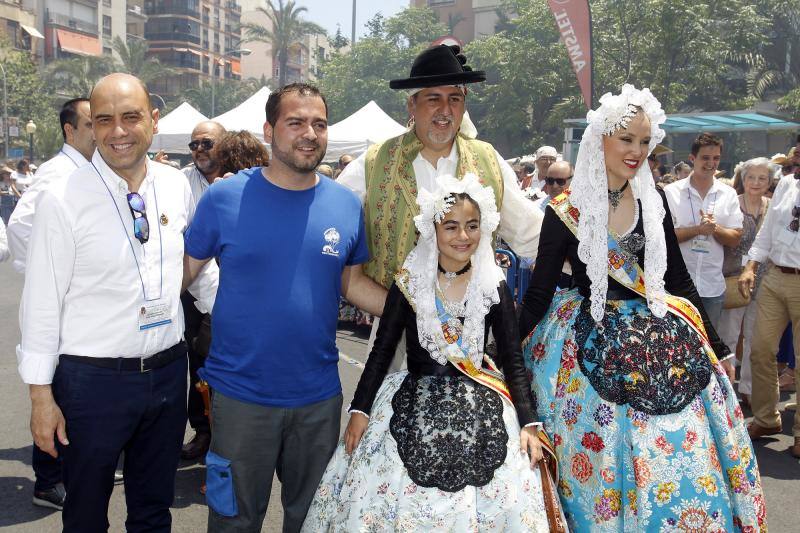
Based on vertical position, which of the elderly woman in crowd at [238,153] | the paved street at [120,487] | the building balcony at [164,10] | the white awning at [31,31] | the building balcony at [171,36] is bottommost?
the paved street at [120,487]

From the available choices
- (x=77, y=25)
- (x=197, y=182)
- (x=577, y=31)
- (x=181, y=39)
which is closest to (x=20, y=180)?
(x=577, y=31)

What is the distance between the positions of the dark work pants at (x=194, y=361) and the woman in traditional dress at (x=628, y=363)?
2.59m

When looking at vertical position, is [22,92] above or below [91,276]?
above

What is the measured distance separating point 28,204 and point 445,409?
2.98 m

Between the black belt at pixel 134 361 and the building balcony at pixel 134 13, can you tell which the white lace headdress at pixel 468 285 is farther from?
the building balcony at pixel 134 13

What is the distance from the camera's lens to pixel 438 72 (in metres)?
3.40

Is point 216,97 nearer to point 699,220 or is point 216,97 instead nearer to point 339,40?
point 339,40

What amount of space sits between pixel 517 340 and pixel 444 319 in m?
0.32

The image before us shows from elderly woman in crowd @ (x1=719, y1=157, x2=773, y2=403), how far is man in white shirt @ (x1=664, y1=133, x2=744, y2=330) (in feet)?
1.00

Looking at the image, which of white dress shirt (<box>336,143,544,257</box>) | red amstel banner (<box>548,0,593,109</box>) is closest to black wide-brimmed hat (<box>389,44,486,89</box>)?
white dress shirt (<box>336,143,544,257</box>)

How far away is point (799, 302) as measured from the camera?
571 centimetres

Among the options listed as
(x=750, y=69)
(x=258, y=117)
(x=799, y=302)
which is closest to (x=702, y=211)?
(x=799, y=302)

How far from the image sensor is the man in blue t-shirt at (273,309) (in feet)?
10.2

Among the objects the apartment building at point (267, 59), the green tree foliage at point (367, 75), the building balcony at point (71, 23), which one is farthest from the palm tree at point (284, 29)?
the apartment building at point (267, 59)
